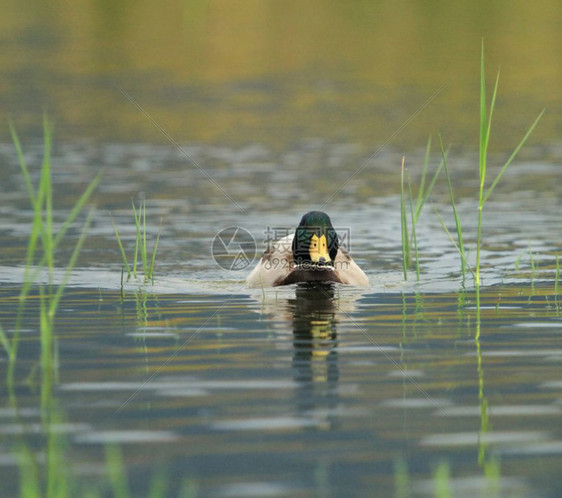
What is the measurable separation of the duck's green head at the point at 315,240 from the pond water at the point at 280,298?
0.40 metres

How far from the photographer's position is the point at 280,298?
1175 cm

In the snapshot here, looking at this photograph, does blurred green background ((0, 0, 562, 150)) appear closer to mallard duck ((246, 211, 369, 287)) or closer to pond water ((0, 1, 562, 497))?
pond water ((0, 1, 562, 497))

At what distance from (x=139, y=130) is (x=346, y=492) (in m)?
19.5

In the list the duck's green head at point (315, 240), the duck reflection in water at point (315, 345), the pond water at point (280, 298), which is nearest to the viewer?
the pond water at point (280, 298)

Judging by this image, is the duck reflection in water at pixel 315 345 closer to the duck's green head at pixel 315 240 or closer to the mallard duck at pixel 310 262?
the mallard duck at pixel 310 262

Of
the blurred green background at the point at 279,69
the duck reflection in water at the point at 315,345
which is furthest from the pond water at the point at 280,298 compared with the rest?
the blurred green background at the point at 279,69

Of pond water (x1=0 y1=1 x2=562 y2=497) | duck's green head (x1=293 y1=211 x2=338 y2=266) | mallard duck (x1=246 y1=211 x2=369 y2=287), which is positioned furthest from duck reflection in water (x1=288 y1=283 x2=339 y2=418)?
duck's green head (x1=293 y1=211 x2=338 y2=266)

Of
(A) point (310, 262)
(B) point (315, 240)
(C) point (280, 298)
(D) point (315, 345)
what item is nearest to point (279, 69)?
(A) point (310, 262)

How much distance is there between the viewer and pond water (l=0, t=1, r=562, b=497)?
20.2 ft

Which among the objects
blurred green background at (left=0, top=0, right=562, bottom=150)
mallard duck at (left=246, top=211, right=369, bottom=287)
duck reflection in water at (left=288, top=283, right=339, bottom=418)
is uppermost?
blurred green background at (left=0, top=0, right=562, bottom=150)

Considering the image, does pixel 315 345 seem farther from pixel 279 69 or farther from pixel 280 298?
pixel 279 69

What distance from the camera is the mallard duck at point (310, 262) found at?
40.7 ft

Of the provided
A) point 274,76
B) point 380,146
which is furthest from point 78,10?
point 380,146

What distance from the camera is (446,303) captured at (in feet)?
35.5
